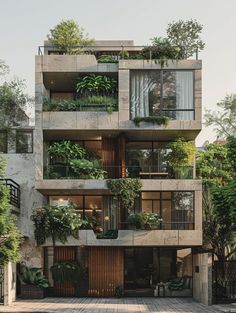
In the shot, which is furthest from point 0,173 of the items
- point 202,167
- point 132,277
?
point 202,167

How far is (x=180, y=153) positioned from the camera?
119 feet

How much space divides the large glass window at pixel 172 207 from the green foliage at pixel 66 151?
4.48 metres

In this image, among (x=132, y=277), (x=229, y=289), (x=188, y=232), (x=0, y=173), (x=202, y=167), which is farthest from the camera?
(x=202, y=167)

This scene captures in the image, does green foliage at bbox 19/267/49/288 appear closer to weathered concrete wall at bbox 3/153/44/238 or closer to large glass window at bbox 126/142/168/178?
weathered concrete wall at bbox 3/153/44/238

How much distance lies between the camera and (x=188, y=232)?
34500mm

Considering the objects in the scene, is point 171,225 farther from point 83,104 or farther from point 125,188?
point 83,104

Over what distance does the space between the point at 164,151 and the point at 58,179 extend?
692 centimetres

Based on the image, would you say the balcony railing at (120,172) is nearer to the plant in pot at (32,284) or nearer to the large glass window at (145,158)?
the large glass window at (145,158)

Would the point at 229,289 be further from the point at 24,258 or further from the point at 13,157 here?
the point at 13,157

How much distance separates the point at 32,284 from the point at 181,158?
1102 centimetres

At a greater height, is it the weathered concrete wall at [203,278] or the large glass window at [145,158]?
the large glass window at [145,158]

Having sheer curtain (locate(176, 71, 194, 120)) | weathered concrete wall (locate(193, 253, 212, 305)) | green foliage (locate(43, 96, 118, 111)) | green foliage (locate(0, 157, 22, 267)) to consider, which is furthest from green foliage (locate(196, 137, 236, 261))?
green foliage (locate(0, 157, 22, 267))

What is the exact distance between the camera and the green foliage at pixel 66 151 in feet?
118

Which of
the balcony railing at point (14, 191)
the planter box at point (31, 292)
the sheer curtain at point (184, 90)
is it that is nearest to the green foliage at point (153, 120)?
the sheer curtain at point (184, 90)
